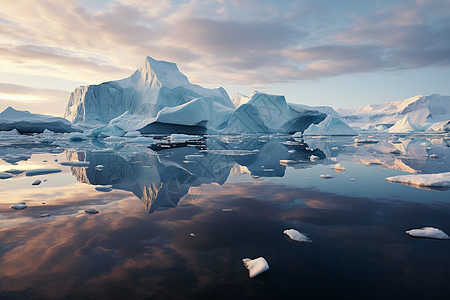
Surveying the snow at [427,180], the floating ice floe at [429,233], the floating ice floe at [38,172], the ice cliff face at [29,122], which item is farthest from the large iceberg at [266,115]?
the floating ice floe at [429,233]

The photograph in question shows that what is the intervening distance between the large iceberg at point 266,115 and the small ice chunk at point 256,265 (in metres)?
26.1

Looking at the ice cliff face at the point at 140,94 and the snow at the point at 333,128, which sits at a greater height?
the ice cliff face at the point at 140,94

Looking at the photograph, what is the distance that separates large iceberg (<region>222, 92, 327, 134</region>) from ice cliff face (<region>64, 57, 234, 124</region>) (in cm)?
1096

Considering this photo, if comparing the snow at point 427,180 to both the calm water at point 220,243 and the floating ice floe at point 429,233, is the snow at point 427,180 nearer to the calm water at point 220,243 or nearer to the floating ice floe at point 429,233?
the calm water at point 220,243

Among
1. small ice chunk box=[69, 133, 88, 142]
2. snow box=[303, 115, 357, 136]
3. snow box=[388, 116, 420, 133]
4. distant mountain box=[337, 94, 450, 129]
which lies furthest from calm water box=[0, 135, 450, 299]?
distant mountain box=[337, 94, 450, 129]

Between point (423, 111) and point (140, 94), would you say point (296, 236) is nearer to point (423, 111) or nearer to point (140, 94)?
point (140, 94)

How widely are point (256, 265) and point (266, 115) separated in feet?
92.1

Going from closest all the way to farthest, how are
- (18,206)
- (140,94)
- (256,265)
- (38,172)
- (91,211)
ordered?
(256,265)
(91,211)
(18,206)
(38,172)
(140,94)

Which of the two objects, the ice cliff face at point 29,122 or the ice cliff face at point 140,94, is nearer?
the ice cliff face at point 29,122

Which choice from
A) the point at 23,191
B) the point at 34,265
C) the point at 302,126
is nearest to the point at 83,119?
the point at 302,126

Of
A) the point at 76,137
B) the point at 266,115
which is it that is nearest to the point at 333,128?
the point at 266,115

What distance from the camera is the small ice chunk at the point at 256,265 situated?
1.58 m

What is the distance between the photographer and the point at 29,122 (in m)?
32.0

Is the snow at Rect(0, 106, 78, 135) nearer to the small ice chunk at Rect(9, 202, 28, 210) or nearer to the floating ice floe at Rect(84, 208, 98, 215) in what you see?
the small ice chunk at Rect(9, 202, 28, 210)
